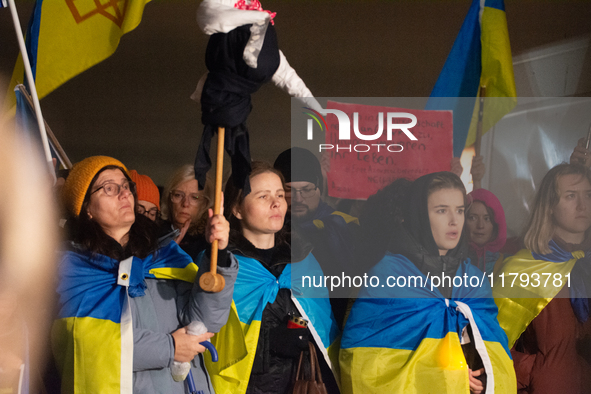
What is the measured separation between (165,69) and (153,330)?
2.68 meters

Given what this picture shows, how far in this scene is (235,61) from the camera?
1.80m

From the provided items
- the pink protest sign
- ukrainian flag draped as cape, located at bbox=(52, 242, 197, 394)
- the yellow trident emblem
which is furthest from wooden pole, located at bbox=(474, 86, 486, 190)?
the yellow trident emblem

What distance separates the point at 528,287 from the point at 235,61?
164cm

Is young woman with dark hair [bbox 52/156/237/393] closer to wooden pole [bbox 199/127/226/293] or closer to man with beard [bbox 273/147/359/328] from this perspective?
wooden pole [bbox 199/127/226/293]

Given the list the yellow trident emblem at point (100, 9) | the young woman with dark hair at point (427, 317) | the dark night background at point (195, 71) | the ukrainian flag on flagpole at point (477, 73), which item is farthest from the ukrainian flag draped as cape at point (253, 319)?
the dark night background at point (195, 71)

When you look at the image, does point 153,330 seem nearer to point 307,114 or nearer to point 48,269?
point 48,269

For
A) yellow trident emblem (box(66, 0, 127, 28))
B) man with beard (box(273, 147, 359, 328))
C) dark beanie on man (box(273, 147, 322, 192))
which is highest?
yellow trident emblem (box(66, 0, 127, 28))

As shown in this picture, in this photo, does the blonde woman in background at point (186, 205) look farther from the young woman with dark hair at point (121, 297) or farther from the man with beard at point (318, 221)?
the young woman with dark hair at point (121, 297)

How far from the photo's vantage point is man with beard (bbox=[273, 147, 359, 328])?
2463mm

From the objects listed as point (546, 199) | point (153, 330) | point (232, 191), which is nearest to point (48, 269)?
point (153, 330)

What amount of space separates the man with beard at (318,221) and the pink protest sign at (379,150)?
145mm

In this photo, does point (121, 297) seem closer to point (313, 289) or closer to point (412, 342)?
point (313, 289)

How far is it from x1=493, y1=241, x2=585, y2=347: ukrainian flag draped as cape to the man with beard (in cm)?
70

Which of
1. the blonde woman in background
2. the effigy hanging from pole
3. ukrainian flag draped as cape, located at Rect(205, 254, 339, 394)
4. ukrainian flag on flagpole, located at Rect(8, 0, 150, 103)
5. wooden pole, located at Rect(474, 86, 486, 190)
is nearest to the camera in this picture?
the effigy hanging from pole
